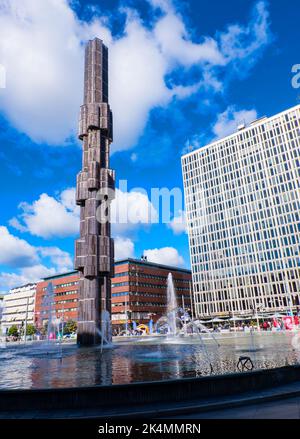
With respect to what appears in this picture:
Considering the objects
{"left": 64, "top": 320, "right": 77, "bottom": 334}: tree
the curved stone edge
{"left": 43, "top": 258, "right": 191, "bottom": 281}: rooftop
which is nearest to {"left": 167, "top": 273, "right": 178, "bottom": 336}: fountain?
{"left": 43, "top": 258, "right": 191, "bottom": 281}: rooftop

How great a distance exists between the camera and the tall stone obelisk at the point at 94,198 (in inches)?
1532

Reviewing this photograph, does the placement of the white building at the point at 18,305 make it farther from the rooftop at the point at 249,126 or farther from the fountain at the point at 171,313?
the rooftop at the point at 249,126

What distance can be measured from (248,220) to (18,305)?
114319 millimetres

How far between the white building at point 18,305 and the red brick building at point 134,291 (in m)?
20.5

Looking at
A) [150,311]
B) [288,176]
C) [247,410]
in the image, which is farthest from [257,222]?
[247,410]

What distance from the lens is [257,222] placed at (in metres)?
109

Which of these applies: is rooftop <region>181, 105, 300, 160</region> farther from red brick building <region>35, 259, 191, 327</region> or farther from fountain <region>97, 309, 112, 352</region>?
fountain <region>97, 309, 112, 352</region>

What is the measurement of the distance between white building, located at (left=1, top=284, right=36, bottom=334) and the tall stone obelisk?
11890 centimetres

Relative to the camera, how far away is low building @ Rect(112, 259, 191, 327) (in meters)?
103

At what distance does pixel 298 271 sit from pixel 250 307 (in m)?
18.3

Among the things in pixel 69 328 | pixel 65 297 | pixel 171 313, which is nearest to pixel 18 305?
pixel 65 297

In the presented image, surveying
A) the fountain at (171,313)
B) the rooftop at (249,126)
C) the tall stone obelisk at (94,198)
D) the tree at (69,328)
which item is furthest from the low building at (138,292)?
the tall stone obelisk at (94,198)

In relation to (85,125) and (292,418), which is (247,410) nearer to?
(292,418)

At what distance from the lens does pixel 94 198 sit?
140 ft
